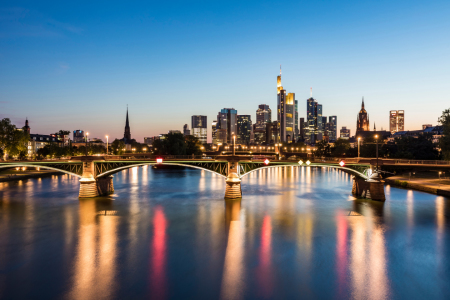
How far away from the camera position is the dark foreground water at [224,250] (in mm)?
21516

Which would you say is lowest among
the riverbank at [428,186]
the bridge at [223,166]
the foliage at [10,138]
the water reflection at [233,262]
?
the water reflection at [233,262]

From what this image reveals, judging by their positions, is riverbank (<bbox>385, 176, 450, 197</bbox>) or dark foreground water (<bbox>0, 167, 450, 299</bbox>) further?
riverbank (<bbox>385, 176, 450, 197</bbox>)

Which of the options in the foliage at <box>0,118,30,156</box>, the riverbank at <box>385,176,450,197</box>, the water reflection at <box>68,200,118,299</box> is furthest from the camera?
the foliage at <box>0,118,30,156</box>

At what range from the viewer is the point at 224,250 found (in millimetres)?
28875

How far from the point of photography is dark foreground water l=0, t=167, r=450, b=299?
2152 centimetres

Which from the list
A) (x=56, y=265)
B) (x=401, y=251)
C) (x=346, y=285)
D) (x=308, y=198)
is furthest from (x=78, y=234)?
(x=308, y=198)

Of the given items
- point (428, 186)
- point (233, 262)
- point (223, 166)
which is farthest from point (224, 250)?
point (428, 186)

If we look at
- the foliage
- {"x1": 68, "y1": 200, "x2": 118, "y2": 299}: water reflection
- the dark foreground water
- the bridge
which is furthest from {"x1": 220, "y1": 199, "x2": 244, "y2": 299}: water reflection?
the foliage

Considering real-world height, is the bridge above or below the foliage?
below

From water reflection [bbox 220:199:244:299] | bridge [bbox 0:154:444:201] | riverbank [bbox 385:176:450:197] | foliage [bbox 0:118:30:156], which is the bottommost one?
water reflection [bbox 220:199:244:299]

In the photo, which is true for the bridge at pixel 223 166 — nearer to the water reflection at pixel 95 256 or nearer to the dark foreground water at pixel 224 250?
the dark foreground water at pixel 224 250

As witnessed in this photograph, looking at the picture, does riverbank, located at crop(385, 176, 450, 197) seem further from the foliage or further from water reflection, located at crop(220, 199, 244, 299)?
the foliage

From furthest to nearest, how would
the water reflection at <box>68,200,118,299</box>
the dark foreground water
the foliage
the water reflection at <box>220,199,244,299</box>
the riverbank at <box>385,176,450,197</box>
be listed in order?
the foliage
the riverbank at <box>385,176,450,197</box>
the dark foreground water
the water reflection at <box>68,200,118,299</box>
the water reflection at <box>220,199,244,299</box>

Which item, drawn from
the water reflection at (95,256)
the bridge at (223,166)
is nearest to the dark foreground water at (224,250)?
the water reflection at (95,256)
